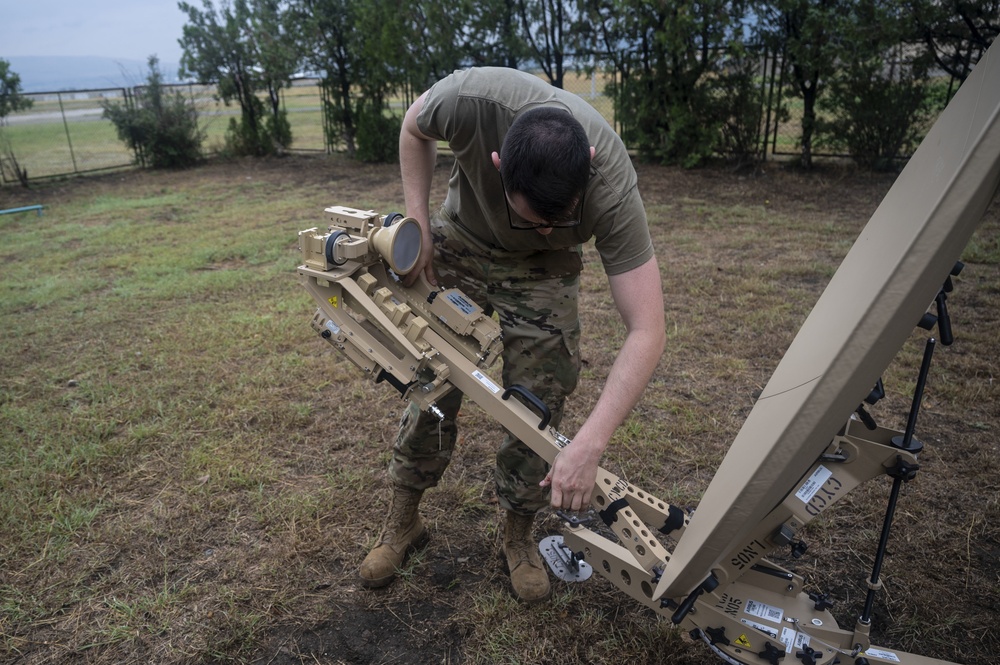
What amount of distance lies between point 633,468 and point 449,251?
1.49 metres

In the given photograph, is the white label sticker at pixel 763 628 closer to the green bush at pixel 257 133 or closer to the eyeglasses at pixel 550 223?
the eyeglasses at pixel 550 223

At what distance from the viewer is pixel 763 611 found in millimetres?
2006

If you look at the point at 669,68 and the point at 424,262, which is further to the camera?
the point at 669,68

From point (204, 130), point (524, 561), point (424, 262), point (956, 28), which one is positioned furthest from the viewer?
point (204, 130)

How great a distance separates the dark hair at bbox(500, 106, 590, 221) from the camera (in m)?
1.72

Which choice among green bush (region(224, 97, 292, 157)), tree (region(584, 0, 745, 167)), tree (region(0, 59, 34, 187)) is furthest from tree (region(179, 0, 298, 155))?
tree (region(584, 0, 745, 167))

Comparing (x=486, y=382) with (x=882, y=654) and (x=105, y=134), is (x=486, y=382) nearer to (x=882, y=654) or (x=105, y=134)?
(x=882, y=654)

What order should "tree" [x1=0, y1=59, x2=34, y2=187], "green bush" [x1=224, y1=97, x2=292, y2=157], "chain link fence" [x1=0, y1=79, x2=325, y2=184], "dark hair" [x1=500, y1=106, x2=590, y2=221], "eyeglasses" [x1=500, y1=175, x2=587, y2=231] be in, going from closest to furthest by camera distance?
"dark hair" [x1=500, y1=106, x2=590, y2=221] < "eyeglasses" [x1=500, y1=175, x2=587, y2=231] < "tree" [x1=0, y1=59, x2=34, y2=187] < "chain link fence" [x1=0, y1=79, x2=325, y2=184] < "green bush" [x1=224, y1=97, x2=292, y2=157]

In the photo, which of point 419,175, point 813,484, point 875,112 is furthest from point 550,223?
point 875,112

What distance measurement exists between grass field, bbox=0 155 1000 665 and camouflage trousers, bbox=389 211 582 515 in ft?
1.60

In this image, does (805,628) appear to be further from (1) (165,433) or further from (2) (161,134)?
(2) (161,134)

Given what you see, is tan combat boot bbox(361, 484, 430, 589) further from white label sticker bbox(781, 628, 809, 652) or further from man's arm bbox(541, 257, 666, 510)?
white label sticker bbox(781, 628, 809, 652)

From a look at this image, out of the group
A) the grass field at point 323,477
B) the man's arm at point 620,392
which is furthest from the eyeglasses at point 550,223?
the grass field at point 323,477

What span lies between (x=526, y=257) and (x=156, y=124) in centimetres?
1234
